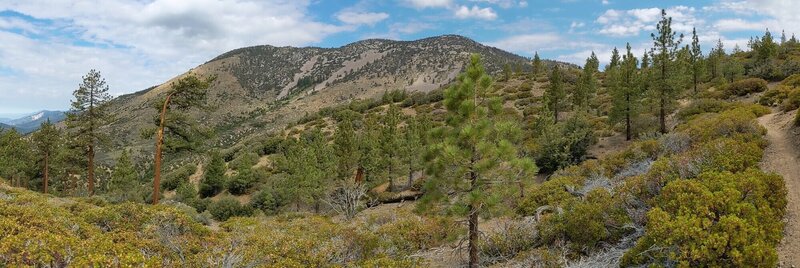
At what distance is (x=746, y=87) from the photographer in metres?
36.4

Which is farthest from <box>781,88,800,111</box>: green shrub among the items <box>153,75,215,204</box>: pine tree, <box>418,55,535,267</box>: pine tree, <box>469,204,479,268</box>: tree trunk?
<box>153,75,215,204</box>: pine tree

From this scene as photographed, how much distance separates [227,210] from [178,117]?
17755 mm

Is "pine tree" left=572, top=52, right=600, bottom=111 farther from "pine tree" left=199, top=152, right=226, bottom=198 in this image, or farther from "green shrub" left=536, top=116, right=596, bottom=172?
"pine tree" left=199, top=152, right=226, bottom=198

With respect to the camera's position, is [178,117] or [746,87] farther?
[746,87]

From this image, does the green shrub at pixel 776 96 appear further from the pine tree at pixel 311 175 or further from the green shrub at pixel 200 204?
the green shrub at pixel 200 204

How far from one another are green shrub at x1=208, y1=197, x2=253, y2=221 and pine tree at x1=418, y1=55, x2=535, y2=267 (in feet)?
100

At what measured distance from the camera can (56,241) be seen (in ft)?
27.7

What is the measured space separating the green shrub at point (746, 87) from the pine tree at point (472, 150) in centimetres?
3557

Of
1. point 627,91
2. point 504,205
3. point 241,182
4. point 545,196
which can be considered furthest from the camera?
point 241,182

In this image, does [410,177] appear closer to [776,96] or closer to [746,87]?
[776,96]

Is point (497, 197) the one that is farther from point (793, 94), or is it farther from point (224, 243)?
point (793, 94)

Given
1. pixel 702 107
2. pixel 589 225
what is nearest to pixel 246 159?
pixel 702 107

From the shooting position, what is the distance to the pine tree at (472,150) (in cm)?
1105

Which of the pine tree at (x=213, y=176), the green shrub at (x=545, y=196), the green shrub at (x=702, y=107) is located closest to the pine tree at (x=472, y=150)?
the green shrub at (x=545, y=196)
